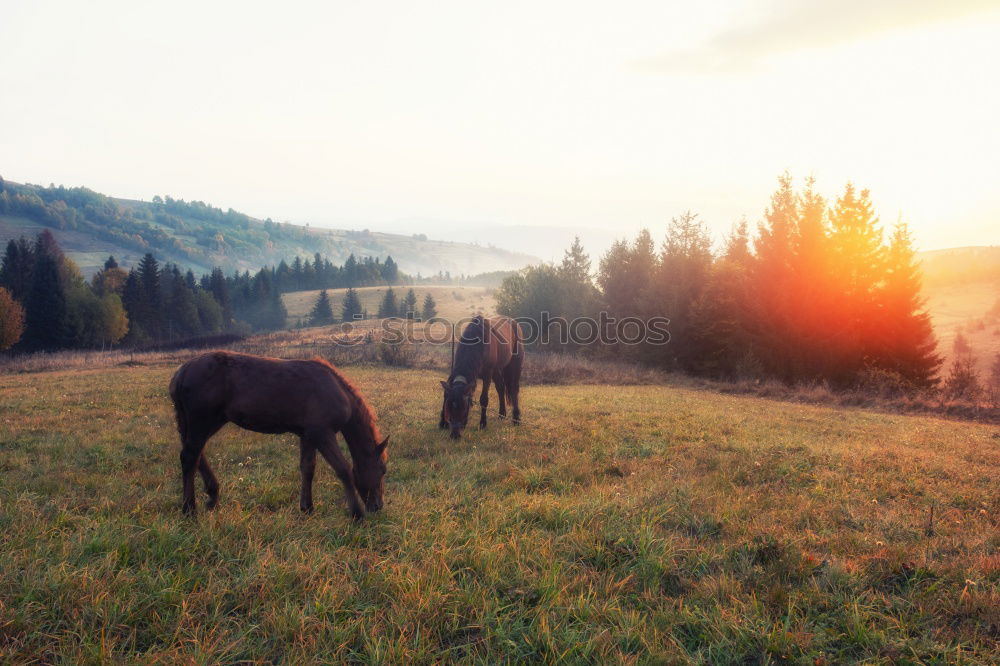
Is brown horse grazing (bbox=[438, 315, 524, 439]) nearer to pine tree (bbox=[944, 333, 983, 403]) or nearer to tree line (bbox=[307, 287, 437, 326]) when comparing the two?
pine tree (bbox=[944, 333, 983, 403])

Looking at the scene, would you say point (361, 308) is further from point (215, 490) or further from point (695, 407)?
point (215, 490)

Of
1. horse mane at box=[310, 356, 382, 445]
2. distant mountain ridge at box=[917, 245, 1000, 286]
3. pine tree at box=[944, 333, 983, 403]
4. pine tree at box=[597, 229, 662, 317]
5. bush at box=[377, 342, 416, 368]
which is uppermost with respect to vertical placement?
distant mountain ridge at box=[917, 245, 1000, 286]

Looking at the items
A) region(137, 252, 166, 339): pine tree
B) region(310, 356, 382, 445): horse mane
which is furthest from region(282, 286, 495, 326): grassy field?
region(310, 356, 382, 445): horse mane

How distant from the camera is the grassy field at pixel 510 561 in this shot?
3.39 m

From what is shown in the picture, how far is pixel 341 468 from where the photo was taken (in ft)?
18.9

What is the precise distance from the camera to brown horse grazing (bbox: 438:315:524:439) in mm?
9977

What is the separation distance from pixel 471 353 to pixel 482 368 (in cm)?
80

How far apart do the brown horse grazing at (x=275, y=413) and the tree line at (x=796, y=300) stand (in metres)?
27.4

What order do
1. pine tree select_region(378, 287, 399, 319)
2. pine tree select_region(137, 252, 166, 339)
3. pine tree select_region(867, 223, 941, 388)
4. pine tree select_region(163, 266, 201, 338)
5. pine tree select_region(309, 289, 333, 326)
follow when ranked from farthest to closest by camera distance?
pine tree select_region(378, 287, 399, 319)
pine tree select_region(309, 289, 333, 326)
pine tree select_region(163, 266, 201, 338)
pine tree select_region(137, 252, 166, 339)
pine tree select_region(867, 223, 941, 388)

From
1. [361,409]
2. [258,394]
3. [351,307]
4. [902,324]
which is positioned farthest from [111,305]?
[902,324]

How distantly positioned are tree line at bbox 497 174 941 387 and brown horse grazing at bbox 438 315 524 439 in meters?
21.3

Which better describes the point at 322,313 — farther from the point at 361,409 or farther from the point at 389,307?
the point at 361,409

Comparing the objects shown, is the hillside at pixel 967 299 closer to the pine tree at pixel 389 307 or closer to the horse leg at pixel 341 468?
the horse leg at pixel 341 468

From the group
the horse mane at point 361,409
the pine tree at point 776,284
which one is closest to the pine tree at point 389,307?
the pine tree at point 776,284
